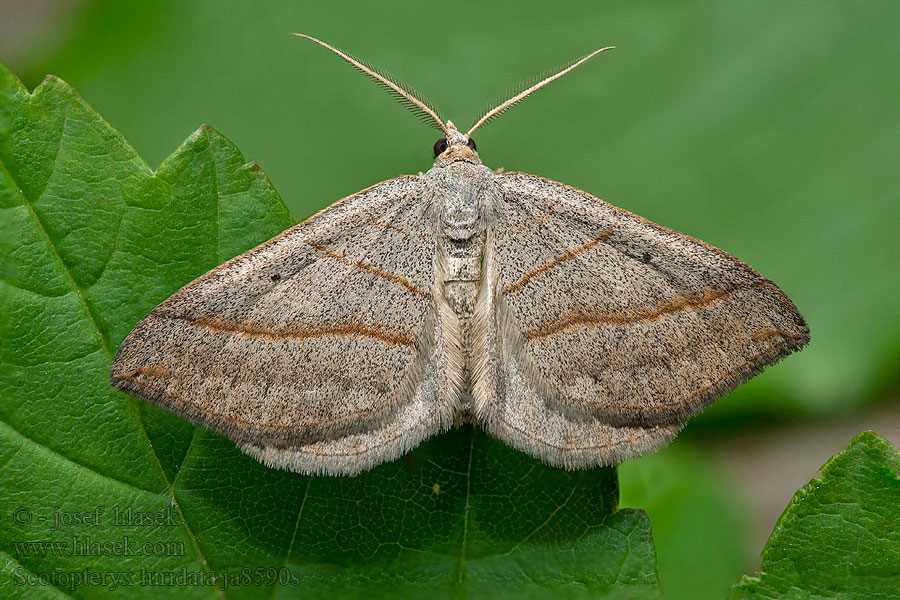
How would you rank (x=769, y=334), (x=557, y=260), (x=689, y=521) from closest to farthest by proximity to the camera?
1. (x=769, y=334)
2. (x=557, y=260)
3. (x=689, y=521)

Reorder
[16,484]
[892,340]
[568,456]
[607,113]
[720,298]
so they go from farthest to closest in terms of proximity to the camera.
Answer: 1. [607,113]
2. [892,340]
3. [720,298]
4. [568,456]
5. [16,484]

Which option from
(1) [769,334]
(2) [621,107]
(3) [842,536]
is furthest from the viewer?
(2) [621,107]

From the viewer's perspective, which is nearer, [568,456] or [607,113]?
[568,456]

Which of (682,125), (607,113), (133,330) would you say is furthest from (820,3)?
(133,330)

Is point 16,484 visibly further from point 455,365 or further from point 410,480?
point 455,365

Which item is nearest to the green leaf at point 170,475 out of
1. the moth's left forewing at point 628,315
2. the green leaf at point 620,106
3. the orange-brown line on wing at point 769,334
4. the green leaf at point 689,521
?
the moth's left forewing at point 628,315

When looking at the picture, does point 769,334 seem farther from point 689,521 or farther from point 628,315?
point 689,521
